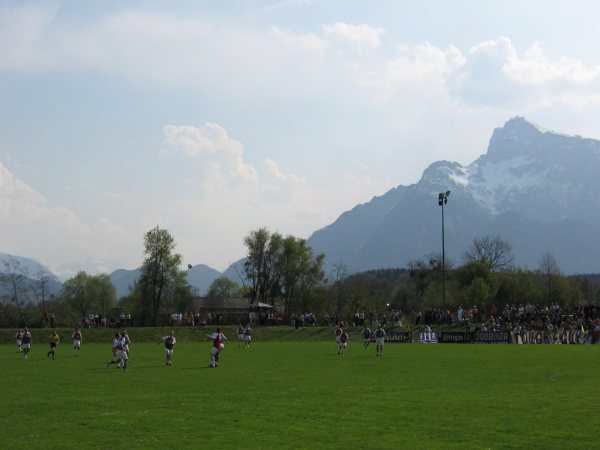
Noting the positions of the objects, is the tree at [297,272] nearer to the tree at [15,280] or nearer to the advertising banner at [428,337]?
the tree at [15,280]

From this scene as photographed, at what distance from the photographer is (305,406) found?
21797 mm

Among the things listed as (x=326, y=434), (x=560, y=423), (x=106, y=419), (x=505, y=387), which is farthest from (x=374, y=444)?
(x=505, y=387)

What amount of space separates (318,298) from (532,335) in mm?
53141

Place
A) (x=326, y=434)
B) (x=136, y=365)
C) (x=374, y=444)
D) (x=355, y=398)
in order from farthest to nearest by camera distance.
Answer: (x=136, y=365) → (x=355, y=398) → (x=326, y=434) → (x=374, y=444)

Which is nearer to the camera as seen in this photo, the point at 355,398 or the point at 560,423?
the point at 560,423

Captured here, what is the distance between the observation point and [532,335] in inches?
2618

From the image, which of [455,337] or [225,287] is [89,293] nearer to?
[225,287]

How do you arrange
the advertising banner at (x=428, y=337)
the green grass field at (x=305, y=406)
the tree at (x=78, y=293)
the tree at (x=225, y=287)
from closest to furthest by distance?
the green grass field at (x=305, y=406) < the advertising banner at (x=428, y=337) < the tree at (x=78, y=293) < the tree at (x=225, y=287)

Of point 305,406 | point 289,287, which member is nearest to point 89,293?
point 289,287

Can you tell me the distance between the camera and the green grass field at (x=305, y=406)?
1656 centimetres

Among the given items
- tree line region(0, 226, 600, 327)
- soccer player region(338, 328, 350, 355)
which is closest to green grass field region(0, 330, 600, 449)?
soccer player region(338, 328, 350, 355)

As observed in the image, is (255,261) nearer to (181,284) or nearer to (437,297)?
(181,284)

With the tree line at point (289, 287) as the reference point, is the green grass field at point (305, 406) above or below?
below

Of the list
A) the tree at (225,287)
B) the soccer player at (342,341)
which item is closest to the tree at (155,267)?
the soccer player at (342,341)
